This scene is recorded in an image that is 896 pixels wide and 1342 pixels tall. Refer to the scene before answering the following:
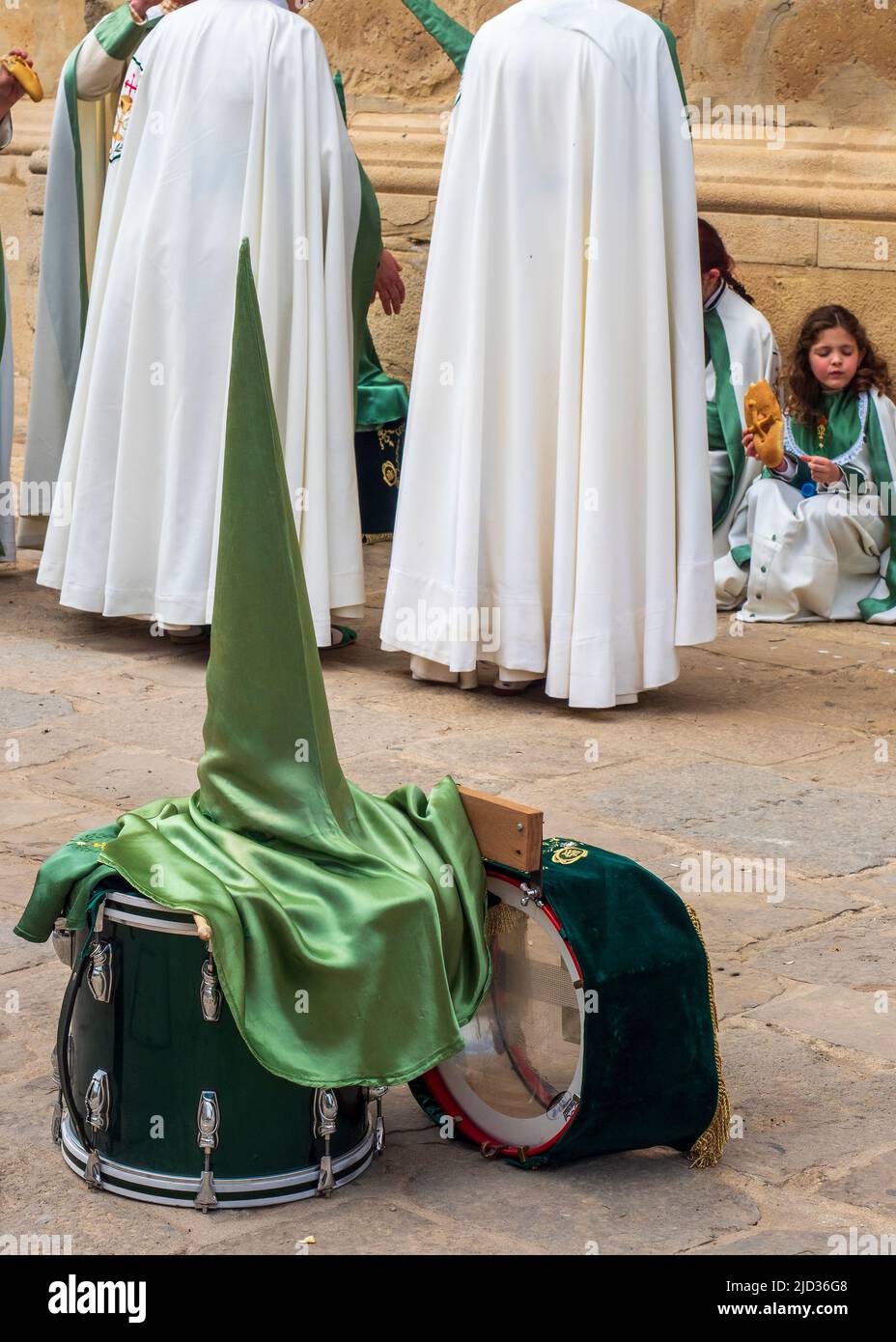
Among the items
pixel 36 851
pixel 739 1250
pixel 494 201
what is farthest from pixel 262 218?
pixel 739 1250

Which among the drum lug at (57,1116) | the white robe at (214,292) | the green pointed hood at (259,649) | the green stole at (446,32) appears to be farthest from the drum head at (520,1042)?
the green stole at (446,32)

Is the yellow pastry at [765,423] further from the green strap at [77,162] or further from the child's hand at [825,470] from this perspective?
the green strap at [77,162]

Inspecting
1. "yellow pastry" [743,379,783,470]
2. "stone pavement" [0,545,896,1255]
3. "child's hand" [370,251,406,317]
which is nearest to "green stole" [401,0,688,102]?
"child's hand" [370,251,406,317]

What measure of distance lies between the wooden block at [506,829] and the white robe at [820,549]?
4265 millimetres

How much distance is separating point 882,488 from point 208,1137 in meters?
4.99

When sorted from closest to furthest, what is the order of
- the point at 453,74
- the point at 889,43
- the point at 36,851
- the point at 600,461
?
the point at 36,851
the point at 600,461
the point at 889,43
the point at 453,74

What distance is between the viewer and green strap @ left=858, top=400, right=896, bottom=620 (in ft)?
22.8

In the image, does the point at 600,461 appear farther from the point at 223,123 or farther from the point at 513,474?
the point at 223,123

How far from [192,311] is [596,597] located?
1.61m

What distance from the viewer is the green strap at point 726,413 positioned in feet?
24.0

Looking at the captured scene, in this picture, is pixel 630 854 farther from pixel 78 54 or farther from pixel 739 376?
pixel 78 54

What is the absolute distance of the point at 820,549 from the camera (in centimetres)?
688

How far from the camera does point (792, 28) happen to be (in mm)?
7988

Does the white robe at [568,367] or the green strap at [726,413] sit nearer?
the white robe at [568,367]
